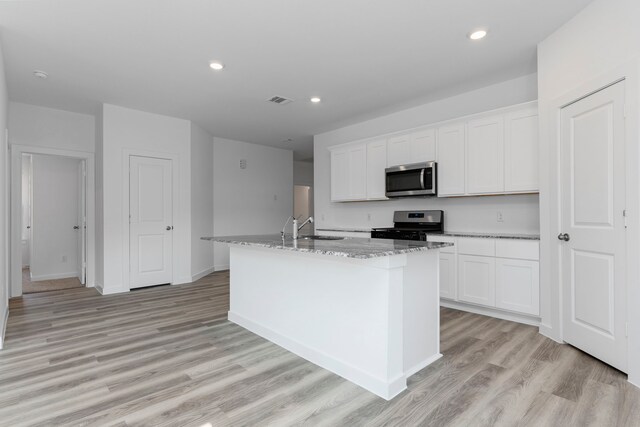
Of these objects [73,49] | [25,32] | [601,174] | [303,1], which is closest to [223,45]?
[303,1]

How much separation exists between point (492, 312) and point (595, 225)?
1.49 m

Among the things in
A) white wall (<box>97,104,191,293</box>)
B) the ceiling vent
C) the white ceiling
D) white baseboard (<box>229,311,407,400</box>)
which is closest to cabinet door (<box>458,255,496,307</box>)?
white baseboard (<box>229,311,407,400</box>)

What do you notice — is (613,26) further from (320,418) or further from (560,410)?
(320,418)

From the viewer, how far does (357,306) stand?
86.4 inches

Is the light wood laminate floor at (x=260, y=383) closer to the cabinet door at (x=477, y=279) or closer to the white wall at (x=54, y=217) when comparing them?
the cabinet door at (x=477, y=279)

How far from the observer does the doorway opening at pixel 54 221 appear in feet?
19.0

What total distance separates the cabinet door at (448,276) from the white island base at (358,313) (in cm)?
143

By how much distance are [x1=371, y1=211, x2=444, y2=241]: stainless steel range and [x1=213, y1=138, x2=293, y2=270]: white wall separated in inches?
135

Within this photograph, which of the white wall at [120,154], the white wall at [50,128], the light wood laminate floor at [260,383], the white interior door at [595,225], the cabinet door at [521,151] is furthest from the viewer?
the white wall at [120,154]

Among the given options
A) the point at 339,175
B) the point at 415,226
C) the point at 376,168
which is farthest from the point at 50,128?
the point at 415,226

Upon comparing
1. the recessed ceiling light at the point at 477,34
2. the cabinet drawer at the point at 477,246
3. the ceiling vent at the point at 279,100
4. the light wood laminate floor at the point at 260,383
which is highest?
the recessed ceiling light at the point at 477,34

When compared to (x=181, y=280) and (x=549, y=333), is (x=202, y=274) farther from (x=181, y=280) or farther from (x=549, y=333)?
(x=549, y=333)

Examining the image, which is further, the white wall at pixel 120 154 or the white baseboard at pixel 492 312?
the white wall at pixel 120 154

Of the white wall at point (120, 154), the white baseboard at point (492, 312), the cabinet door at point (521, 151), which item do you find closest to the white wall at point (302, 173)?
the white wall at point (120, 154)
